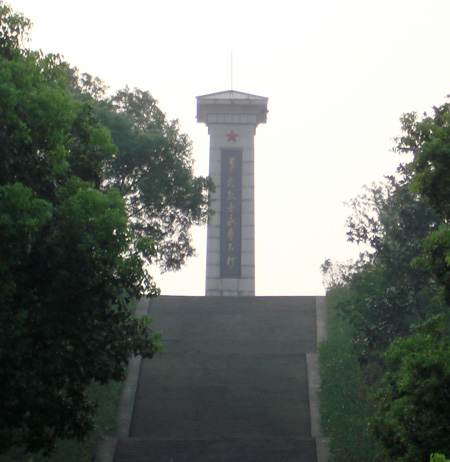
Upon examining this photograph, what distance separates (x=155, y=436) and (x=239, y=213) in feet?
43.0

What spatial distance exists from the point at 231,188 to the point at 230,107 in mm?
3074

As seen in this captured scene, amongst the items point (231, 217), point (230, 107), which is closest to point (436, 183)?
point (231, 217)

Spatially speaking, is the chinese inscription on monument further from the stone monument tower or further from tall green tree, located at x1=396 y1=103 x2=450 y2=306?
tall green tree, located at x1=396 y1=103 x2=450 y2=306

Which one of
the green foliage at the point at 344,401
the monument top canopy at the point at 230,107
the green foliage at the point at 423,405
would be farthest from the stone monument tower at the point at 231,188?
the green foliage at the point at 423,405

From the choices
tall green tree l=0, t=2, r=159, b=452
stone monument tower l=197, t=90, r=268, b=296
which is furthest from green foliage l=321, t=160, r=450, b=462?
stone monument tower l=197, t=90, r=268, b=296

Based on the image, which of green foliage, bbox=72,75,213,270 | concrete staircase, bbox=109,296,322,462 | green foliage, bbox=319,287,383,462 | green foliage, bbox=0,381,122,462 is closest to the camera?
green foliage, bbox=0,381,122,462

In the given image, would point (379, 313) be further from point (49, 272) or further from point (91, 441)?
point (49, 272)

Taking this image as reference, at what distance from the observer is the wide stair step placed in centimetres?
1558

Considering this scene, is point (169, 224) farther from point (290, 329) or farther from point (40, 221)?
point (40, 221)

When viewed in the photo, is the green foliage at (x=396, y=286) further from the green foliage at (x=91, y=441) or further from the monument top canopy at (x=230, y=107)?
the monument top canopy at (x=230, y=107)

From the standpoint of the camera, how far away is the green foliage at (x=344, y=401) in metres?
15.9

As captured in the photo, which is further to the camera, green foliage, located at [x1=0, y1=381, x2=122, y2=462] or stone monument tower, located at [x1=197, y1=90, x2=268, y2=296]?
stone monument tower, located at [x1=197, y1=90, x2=268, y2=296]

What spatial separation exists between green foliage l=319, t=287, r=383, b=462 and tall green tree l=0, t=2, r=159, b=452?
5.76m

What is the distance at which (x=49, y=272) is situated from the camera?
10859 millimetres
